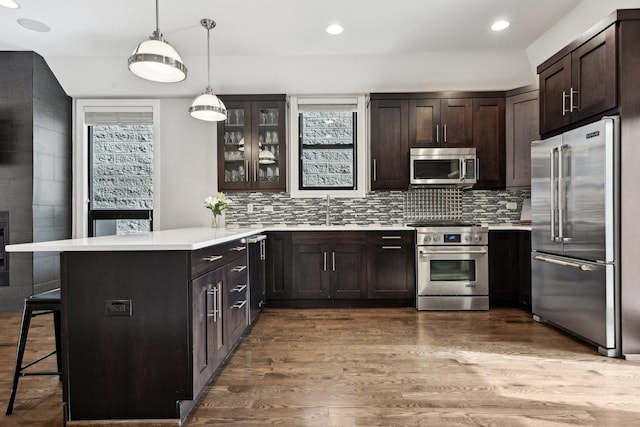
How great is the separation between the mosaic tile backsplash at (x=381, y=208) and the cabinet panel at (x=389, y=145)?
1.20ft

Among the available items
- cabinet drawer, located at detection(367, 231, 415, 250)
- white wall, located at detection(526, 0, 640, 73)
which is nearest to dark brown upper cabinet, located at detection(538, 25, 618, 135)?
white wall, located at detection(526, 0, 640, 73)

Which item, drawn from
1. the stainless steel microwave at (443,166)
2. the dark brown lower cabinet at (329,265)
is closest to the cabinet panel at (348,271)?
the dark brown lower cabinet at (329,265)

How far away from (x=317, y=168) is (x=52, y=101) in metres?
3.27

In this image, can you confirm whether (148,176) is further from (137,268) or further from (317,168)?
(137,268)

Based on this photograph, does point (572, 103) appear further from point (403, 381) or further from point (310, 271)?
point (310, 271)

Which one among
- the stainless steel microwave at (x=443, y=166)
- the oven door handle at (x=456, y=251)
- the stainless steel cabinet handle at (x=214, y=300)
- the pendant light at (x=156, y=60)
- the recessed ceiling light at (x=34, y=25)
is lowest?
the stainless steel cabinet handle at (x=214, y=300)

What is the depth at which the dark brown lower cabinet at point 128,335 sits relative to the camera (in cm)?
186

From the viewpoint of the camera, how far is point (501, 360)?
271cm

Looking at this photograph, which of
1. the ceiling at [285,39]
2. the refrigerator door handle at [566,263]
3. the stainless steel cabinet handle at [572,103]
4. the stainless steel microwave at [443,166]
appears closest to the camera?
the refrigerator door handle at [566,263]

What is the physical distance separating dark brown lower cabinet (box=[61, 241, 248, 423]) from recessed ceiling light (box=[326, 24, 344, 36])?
115 inches

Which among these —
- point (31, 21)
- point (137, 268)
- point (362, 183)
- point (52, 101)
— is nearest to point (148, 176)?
point (52, 101)

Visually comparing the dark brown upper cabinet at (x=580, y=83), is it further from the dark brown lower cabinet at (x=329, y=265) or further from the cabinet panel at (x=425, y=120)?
the dark brown lower cabinet at (x=329, y=265)

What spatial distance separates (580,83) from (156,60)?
317 centimetres

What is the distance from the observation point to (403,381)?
237 centimetres
